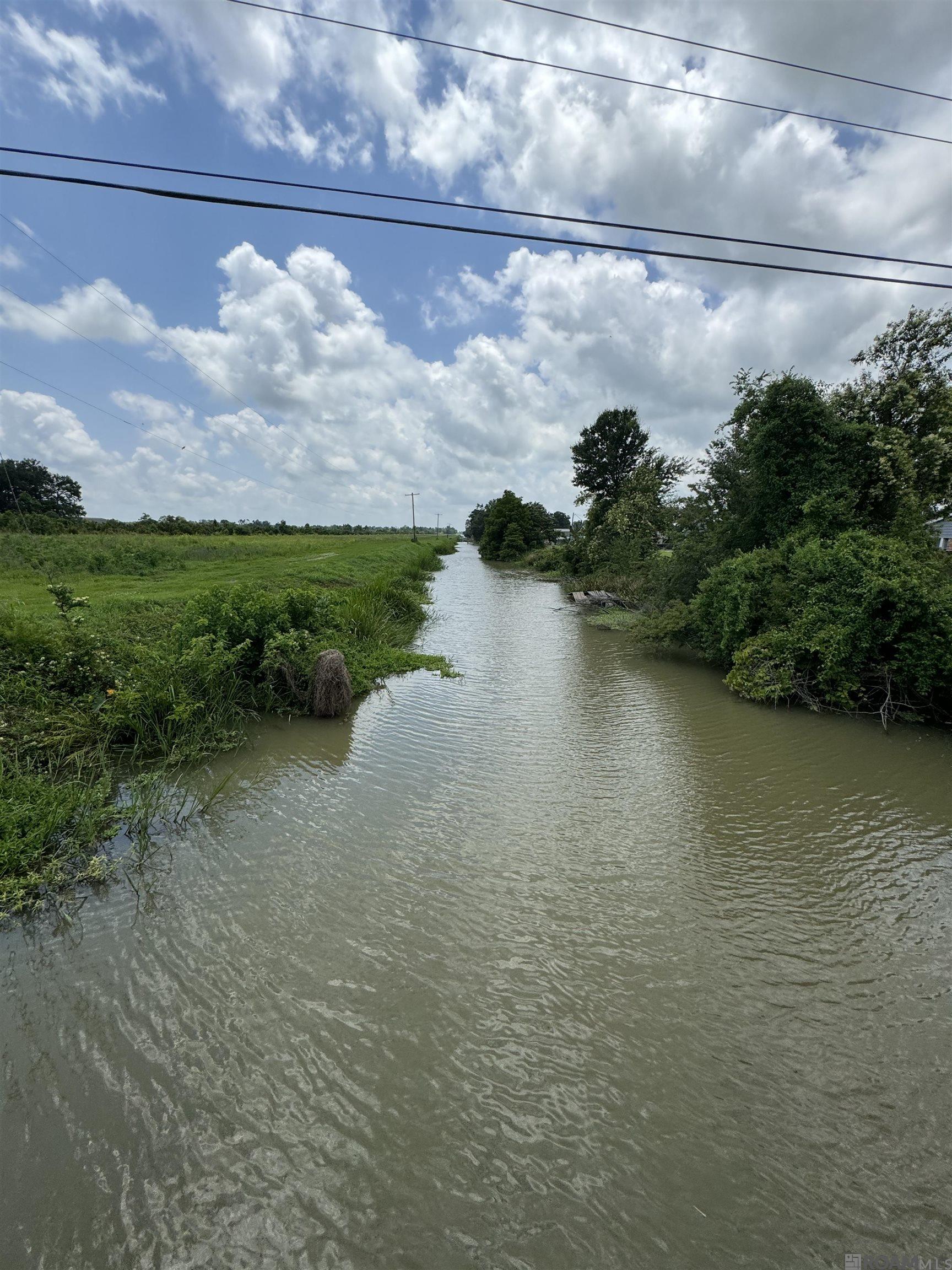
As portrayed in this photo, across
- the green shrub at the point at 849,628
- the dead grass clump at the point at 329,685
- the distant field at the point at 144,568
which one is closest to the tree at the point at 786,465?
the green shrub at the point at 849,628

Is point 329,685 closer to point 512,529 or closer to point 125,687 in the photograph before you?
point 125,687

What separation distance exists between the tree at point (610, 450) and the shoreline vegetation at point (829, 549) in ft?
72.4

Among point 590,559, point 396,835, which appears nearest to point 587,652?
point 396,835

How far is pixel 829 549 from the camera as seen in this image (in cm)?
938

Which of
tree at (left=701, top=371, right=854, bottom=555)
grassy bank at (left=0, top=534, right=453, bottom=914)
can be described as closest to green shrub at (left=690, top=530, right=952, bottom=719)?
tree at (left=701, top=371, right=854, bottom=555)

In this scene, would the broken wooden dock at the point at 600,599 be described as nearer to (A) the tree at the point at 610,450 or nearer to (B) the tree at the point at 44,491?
(A) the tree at the point at 610,450

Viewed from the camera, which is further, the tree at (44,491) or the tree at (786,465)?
the tree at (44,491)

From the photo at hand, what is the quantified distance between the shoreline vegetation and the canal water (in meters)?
3.00

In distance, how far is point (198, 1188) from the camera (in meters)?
2.23

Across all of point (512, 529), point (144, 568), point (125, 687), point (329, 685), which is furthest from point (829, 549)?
point (512, 529)

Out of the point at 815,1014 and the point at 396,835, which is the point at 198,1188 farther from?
the point at 815,1014

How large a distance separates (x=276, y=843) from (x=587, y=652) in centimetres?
1009

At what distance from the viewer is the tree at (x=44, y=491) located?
1587 inches

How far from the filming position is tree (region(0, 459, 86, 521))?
40.3 meters
